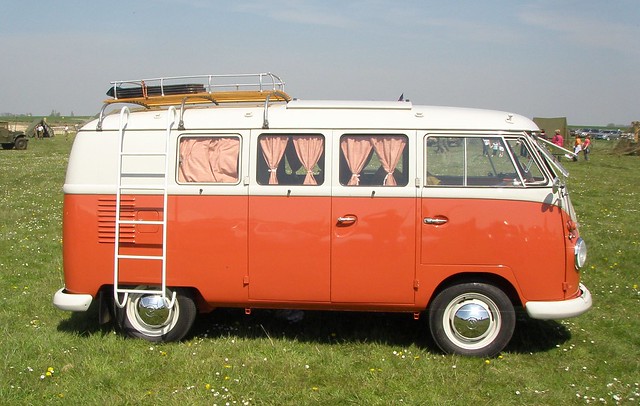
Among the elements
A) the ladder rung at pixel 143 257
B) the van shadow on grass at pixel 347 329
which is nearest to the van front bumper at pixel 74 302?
the ladder rung at pixel 143 257

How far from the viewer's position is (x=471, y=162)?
637 cm

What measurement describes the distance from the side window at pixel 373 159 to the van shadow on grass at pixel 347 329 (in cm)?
182

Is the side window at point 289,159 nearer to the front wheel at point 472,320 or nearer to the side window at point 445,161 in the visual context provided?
the side window at point 445,161

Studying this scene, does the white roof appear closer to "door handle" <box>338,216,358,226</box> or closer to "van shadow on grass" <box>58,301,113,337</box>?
"door handle" <box>338,216,358,226</box>

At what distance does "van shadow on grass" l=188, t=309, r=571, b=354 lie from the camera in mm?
6992

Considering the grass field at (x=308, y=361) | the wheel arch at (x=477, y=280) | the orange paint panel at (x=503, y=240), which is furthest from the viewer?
the wheel arch at (x=477, y=280)

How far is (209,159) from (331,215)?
140cm

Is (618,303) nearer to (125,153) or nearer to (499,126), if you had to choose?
(499,126)

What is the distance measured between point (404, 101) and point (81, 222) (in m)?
3.64

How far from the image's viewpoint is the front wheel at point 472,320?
6.36 m

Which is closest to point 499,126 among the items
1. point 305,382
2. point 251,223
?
point 251,223

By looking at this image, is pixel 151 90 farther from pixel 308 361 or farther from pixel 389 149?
pixel 308 361

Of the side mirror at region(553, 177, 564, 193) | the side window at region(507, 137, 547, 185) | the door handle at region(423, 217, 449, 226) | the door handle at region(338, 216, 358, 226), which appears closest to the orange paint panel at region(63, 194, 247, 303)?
the door handle at region(338, 216, 358, 226)

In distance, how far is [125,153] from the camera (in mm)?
6531
